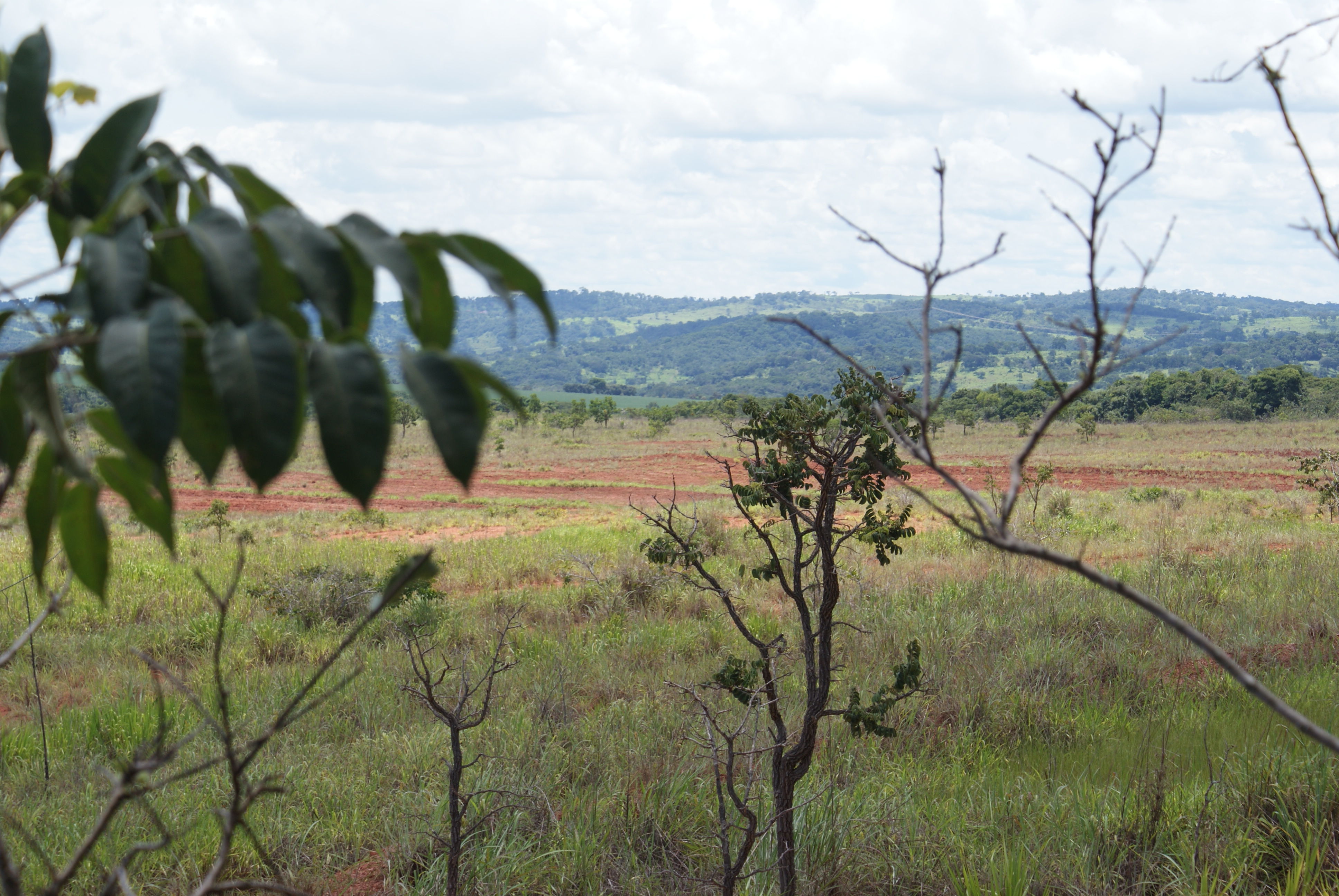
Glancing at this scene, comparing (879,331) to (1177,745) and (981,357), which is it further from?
(1177,745)

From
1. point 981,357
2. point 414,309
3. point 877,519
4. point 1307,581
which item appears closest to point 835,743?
point 877,519

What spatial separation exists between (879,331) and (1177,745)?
173 meters

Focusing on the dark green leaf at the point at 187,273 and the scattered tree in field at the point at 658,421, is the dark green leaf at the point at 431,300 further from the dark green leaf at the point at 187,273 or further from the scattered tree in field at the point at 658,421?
the scattered tree in field at the point at 658,421

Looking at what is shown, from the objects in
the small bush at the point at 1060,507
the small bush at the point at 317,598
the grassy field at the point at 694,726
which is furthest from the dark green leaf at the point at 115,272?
the small bush at the point at 1060,507

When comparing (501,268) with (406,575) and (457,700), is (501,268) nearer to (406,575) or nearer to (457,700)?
(406,575)

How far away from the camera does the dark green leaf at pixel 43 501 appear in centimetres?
79

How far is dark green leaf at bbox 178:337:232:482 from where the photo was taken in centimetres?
63

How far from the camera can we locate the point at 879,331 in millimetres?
171625

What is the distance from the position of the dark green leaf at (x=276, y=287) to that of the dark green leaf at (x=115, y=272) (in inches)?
3.2

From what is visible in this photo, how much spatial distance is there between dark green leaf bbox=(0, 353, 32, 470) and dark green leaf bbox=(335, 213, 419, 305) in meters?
0.26

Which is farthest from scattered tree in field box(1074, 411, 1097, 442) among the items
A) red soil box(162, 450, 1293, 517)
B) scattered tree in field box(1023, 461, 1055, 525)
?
scattered tree in field box(1023, 461, 1055, 525)

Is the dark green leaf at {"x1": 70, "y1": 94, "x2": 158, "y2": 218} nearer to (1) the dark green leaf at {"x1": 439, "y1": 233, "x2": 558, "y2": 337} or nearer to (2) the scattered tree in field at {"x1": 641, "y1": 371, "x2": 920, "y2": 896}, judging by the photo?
(1) the dark green leaf at {"x1": 439, "y1": 233, "x2": 558, "y2": 337}

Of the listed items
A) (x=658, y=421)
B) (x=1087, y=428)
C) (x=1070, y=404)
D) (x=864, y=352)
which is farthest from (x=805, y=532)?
(x=864, y=352)

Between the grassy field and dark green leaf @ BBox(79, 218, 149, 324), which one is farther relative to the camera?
the grassy field
